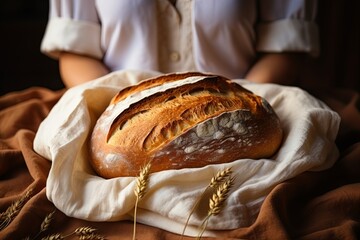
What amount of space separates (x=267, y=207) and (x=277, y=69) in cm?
51

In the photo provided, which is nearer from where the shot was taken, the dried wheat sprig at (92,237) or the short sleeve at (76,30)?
the dried wheat sprig at (92,237)

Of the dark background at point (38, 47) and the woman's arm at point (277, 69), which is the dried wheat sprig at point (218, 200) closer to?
the woman's arm at point (277, 69)

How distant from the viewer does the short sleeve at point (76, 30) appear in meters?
1.06

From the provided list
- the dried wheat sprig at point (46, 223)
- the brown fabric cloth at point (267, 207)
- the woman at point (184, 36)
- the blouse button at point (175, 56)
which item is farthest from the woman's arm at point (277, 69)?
the dried wheat sprig at point (46, 223)

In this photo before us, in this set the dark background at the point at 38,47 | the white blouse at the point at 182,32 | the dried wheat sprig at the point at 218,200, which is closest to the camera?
the dried wheat sprig at the point at 218,200

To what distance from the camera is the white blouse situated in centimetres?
101

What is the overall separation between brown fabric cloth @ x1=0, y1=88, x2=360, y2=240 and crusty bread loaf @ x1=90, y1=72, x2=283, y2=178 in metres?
0.08

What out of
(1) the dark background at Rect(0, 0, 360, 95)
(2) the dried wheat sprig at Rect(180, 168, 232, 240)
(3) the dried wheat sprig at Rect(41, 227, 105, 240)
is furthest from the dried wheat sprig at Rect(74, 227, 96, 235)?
(1) the dark background at Rect(0, 0, 360, 95)

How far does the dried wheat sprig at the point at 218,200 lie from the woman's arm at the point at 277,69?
489 mm

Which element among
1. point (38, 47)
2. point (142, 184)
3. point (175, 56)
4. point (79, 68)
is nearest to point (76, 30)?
point (79, 68)

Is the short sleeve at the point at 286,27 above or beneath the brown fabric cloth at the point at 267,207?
above

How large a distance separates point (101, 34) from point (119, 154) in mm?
500

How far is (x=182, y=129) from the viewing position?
2.19ft

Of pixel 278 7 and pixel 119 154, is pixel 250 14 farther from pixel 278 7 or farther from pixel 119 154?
pixel 119 154
